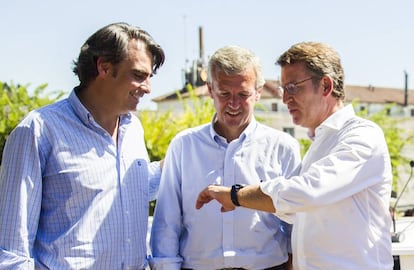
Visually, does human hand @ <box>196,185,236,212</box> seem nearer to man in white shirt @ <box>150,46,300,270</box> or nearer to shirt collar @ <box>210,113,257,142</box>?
man in white shirt @ <box>150,46,300,270</box>

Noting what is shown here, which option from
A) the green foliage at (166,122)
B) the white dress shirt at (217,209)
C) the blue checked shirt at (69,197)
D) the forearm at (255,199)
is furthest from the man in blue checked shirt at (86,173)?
the green foliage at (166,122)

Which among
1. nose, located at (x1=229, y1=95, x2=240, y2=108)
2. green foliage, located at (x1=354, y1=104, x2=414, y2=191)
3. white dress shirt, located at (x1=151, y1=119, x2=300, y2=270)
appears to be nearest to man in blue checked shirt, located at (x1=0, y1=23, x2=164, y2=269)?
white dress shirt, located at (x1=151, y1=119, x2=300, y2=270)

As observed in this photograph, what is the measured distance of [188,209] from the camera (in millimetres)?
2889

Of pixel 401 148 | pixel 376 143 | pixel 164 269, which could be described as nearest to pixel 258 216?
pixel 164 269

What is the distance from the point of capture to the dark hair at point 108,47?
2.55 meters

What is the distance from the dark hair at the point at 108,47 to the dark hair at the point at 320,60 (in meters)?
0.65

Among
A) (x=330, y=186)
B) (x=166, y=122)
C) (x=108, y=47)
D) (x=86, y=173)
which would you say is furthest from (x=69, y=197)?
(x=166, y=122)

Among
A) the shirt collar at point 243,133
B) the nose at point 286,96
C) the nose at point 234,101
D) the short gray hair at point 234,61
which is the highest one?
the short gray hair at point 234,61

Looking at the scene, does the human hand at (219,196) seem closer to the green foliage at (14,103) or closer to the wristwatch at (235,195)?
the wristwatch at (235,195)

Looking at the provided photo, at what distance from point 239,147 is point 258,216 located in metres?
0.37

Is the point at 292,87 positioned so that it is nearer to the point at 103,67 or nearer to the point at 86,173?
the point at 103,67

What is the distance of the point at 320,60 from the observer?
8.09 ft

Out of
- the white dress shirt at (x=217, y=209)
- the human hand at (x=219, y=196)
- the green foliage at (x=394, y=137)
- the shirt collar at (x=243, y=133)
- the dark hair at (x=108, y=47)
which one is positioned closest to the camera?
the human hand at (x=219, y=196)

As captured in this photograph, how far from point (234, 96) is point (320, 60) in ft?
1.83
